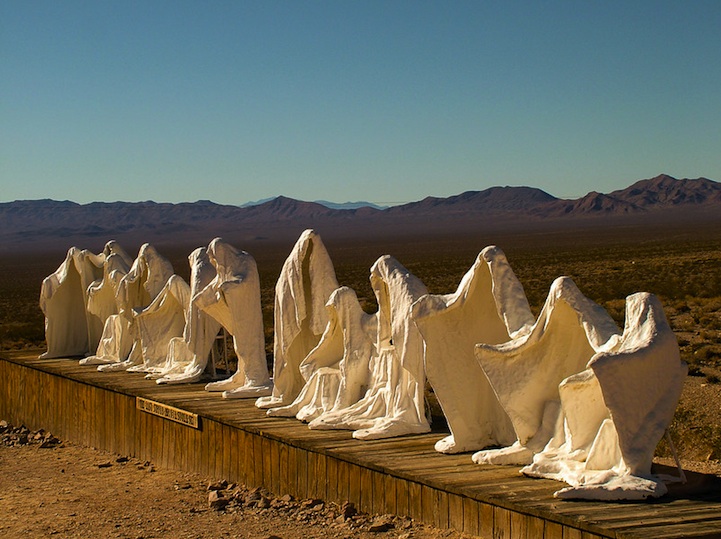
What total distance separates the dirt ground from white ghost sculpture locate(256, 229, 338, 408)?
1225 mm

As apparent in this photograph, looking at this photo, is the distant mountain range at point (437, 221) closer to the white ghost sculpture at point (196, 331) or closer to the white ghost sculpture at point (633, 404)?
the white ghost sculpture at point (196, 331)

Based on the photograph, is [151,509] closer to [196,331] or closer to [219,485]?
[219,485]

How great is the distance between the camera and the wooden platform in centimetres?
698

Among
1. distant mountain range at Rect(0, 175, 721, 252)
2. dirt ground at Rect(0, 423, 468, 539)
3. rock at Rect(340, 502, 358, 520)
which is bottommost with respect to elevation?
dirt ground at Rect(0, 423, 468, 539)

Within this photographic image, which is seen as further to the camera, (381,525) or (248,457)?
(248,457)

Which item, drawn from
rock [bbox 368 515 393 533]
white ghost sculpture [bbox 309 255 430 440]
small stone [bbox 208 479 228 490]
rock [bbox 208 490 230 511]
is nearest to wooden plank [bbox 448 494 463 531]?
rock [bbox 368 515 393 533]

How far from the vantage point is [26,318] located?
32.2m

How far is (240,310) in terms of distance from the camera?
1225 centimetres

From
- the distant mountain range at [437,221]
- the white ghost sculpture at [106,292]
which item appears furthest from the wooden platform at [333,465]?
the distant mountain range at [437,221]

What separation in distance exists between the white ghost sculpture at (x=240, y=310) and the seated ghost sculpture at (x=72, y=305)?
14.2 ft

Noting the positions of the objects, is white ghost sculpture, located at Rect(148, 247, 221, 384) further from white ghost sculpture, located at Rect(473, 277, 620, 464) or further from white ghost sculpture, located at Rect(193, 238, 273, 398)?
white ghost sculpture, located at Rect(473, 277, 620, 464)

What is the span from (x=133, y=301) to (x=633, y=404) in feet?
30.2

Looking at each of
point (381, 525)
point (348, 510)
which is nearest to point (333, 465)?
point (348, 510)

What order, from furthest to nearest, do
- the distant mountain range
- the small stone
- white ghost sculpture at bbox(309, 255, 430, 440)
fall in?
the distant mountain range < the small stone < white ghost sculpture at bbox(309, 255, 430, 440)
